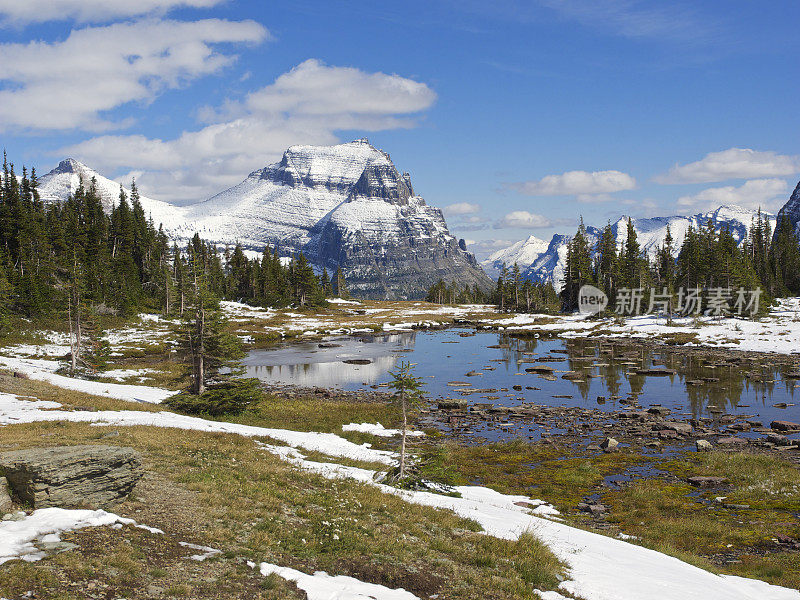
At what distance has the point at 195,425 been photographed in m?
24.7

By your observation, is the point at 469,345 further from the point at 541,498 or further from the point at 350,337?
the point at 541,498

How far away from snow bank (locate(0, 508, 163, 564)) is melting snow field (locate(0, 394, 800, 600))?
0.02 m

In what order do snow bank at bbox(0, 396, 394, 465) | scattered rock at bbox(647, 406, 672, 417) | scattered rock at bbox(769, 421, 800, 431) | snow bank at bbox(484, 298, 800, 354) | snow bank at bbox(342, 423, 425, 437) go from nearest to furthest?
snow bank at bbox(0, 396, 394, 465) < scattered rock at bbox(769, 421, 800, 431) < snow bank at bbox(342, 423, 425, 437) < scattered rock at bbox(647, 406, 672, 417) < snow bank at bbox(484, 298, 800, 354)

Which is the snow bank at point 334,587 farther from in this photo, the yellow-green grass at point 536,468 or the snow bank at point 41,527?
the yellow-green grass at point 536,468

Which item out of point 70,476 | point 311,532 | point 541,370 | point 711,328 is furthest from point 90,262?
point 711,328

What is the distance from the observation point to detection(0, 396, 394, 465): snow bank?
22.7 m

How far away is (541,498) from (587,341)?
6253 cm

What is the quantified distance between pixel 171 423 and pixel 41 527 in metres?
→ 14.6

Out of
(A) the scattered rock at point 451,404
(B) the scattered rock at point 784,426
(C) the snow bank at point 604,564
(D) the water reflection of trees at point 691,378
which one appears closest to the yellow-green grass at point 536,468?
(C) the snow bank at point 604,564

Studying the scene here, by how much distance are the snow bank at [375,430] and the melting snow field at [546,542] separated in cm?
732

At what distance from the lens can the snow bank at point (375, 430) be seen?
31719 millimetres

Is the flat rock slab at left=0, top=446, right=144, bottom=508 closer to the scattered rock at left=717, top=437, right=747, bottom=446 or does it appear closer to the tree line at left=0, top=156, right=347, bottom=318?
the scattered rock at left=717, top=437, right=747, bottom=446

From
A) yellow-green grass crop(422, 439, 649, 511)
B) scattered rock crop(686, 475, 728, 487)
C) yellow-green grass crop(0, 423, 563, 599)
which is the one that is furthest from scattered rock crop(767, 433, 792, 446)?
yellow-green grass crop(0, 423, 563, 599)

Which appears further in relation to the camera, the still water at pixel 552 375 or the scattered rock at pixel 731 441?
the still water at pixel 552 375
